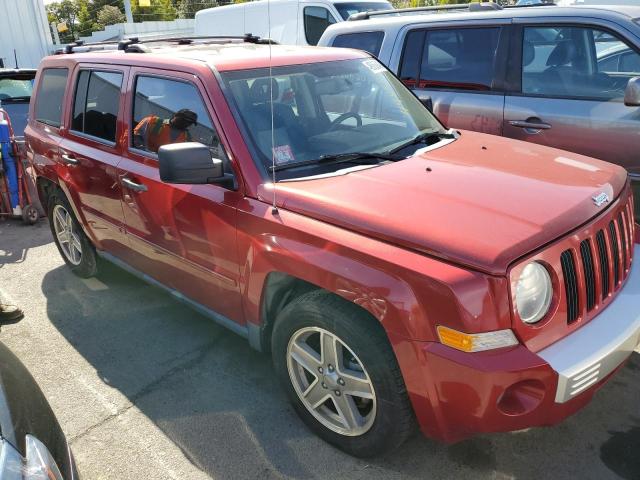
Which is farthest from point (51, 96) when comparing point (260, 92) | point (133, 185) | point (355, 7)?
point (355, 7)

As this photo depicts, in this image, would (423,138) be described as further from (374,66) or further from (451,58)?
(451,58)

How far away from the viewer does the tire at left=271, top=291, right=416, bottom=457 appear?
7.61 feet

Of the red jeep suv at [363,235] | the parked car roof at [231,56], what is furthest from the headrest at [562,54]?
the parked car roof at [231,56]

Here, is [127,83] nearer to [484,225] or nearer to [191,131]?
[191,131]

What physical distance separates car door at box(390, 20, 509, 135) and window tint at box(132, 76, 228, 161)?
2137 mm

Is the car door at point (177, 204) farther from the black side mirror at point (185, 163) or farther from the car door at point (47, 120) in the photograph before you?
the car door at point (47, 120)

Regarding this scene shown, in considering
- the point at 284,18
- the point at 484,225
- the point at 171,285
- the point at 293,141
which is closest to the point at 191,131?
the point at 293,141

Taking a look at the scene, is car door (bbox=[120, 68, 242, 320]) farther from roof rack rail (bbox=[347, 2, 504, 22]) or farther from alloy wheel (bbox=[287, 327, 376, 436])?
roof rack rail (bbox=[347, 2, 504, 22])

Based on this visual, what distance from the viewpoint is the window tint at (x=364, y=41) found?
5.66 m

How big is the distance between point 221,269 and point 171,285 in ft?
2.32

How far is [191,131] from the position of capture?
312 centimetres

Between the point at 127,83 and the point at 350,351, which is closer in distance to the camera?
the point at 350,351

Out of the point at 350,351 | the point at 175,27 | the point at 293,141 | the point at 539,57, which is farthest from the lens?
the point at 175,27

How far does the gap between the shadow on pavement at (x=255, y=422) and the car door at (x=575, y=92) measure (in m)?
1.75
